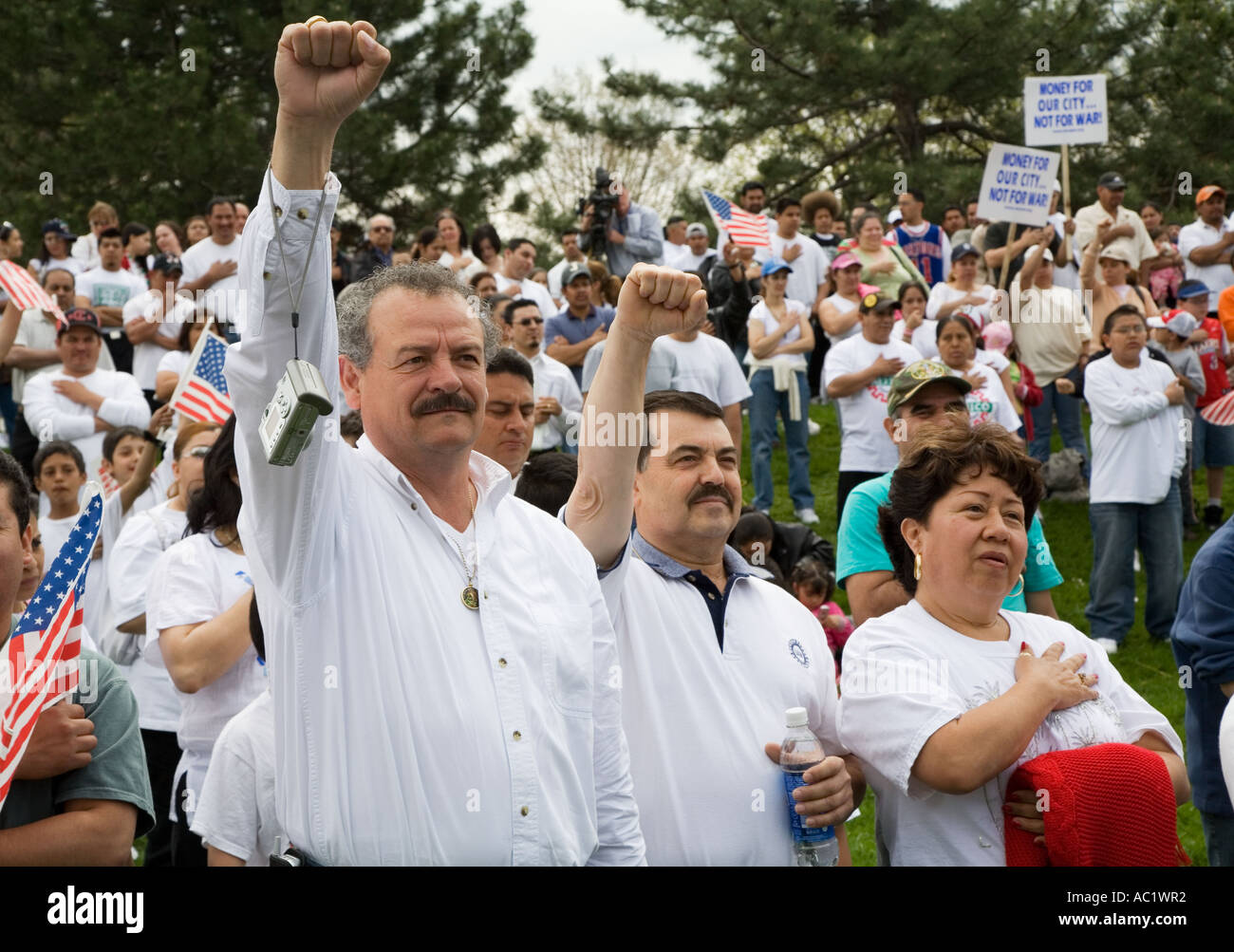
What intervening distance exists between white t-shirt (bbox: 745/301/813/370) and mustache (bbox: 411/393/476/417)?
352 inches

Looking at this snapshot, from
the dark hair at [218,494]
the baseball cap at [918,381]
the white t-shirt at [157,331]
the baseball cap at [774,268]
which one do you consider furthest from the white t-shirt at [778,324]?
the dark hair at [218,494]

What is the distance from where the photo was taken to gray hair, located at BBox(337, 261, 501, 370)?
10.2ft

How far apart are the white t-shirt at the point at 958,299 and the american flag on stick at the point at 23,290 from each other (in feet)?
23.1

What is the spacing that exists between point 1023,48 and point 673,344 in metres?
14.1

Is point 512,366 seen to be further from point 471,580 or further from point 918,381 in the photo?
point 471,580

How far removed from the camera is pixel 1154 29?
22203 mm

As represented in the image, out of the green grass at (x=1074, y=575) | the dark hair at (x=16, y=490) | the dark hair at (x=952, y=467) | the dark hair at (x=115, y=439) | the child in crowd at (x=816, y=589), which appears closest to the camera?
the dark hair at (x=16, y=490)

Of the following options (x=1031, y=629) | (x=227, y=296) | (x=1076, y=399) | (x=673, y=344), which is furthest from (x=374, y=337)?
(x=1076, y=399)

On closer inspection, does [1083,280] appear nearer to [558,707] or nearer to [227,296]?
[227,296]

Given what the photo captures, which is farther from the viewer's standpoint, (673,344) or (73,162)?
(73,162)

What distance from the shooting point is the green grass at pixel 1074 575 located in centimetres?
696

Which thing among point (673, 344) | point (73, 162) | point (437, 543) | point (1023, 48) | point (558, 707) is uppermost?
point (1023, 48)

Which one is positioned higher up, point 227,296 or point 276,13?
point 276,13

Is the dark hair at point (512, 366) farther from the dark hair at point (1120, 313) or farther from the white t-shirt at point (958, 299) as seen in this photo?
the white t-shirt at point (958, 299)
